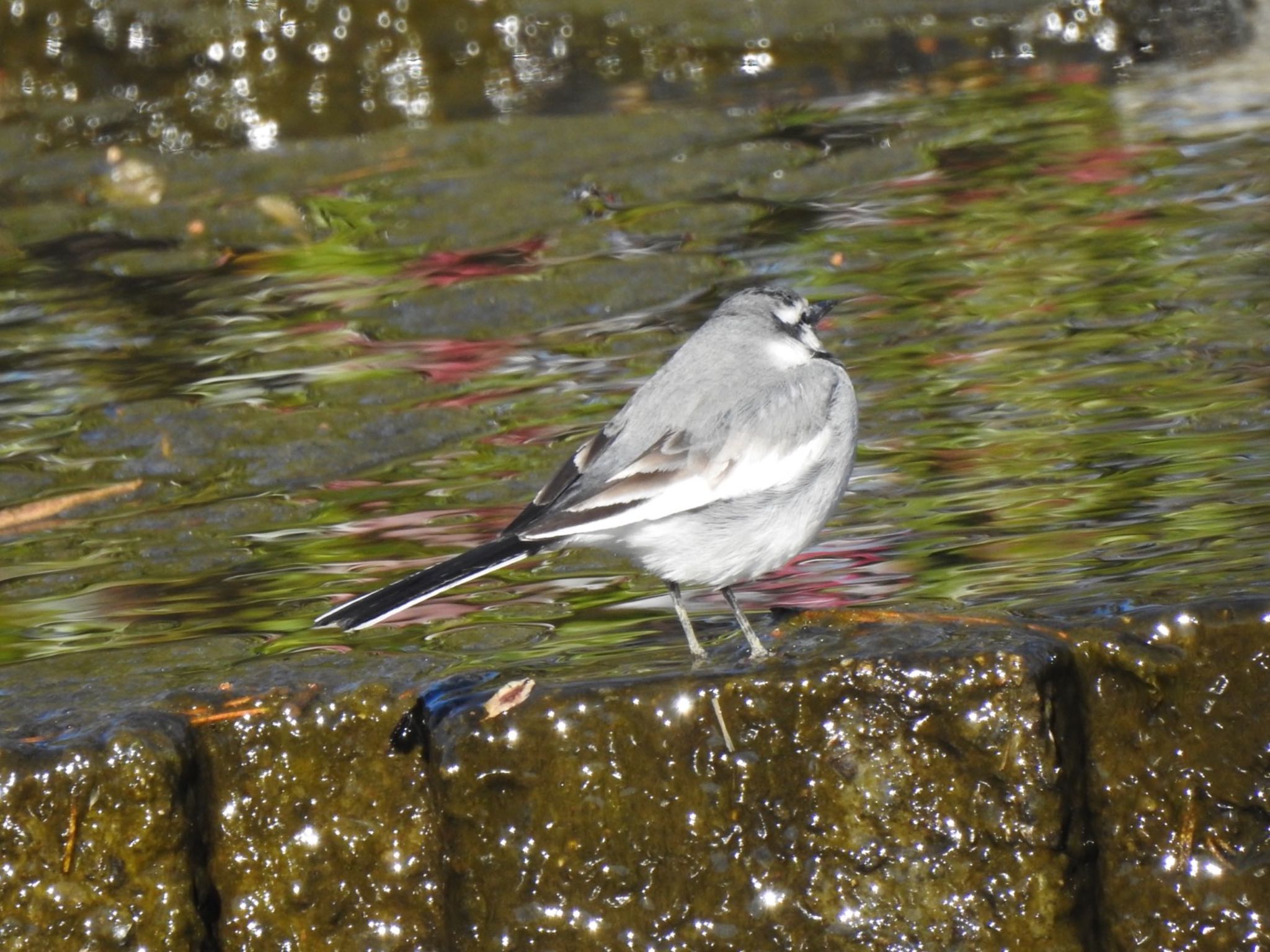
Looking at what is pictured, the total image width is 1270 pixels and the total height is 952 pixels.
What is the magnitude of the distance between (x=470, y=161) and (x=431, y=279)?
7.54 ft

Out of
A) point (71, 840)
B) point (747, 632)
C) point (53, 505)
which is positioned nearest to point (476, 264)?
point (53, 505)

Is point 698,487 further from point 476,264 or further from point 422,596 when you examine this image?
point 476,264

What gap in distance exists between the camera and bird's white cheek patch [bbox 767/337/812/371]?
4.11m

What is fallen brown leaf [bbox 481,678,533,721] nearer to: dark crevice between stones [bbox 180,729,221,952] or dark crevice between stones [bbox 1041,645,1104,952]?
dark crevice between stones [bbox 180,729,221,952]

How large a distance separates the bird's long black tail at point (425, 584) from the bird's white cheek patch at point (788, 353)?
87 cm

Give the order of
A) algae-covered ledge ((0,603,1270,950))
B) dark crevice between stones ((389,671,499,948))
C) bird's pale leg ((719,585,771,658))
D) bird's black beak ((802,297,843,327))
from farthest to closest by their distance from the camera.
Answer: bird's black beak ((802,297,843,327)) → bird's pale leg ((719,585,771,658)) → dark crevice between stones ((389,671,499,948)) → algae-covered ledge ((0,603,1270,950))

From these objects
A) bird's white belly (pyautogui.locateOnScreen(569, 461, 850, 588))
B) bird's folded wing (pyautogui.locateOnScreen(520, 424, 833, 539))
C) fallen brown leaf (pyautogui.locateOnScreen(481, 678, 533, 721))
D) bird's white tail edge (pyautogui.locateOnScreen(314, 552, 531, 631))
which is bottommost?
fallen brown leaf (pyautogui.locateOnScreen(481, 678, 533, 721))

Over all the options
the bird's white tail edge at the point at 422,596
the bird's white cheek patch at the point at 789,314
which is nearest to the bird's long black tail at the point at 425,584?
the bird's white tail edge at the point at 422,596

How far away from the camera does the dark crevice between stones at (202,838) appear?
11.0 ft

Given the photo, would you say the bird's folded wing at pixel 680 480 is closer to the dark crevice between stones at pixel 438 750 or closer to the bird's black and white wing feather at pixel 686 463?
the bird's black and white wing feather at pixel 686 463

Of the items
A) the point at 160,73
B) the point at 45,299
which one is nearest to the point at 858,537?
the point at 45,299

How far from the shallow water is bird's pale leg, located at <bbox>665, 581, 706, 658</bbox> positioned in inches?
4.8

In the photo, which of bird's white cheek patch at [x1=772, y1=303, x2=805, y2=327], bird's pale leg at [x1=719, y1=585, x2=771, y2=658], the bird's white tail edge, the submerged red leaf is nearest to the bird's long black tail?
the bird's white tail edge

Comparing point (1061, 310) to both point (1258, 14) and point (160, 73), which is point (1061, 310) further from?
point (160, 73)
